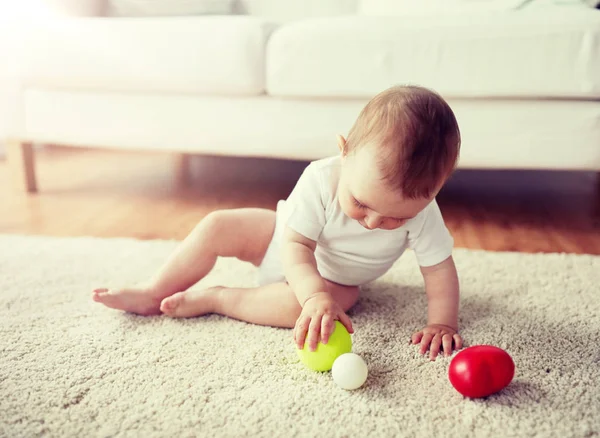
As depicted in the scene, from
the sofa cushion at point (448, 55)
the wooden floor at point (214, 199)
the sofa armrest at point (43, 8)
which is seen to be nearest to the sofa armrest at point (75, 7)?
the sofa armrest at point (43, 8)

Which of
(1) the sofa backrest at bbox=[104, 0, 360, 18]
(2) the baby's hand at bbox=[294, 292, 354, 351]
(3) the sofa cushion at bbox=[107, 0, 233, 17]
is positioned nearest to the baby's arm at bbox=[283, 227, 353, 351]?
(2) the baby's hand at bbox=[294, 292, 354, 351]

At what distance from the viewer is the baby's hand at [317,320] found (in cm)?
67

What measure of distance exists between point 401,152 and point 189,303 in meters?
0.41

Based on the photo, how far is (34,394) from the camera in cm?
66

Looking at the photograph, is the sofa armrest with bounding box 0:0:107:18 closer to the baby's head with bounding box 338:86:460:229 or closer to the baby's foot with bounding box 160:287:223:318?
the baby's foot with bounding box 160:287:223:318

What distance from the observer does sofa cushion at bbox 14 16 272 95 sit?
1.42 m

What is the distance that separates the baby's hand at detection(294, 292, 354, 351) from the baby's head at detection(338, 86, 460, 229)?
0.37ft

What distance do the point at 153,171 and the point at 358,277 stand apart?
1.41m

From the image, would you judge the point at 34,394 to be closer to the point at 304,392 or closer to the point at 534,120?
the point at 304,392

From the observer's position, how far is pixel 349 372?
2.18 feet

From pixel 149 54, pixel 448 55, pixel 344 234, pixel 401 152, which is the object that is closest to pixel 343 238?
pixel 344 234

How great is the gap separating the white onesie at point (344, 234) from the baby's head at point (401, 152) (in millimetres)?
117

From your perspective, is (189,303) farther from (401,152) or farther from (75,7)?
(75,7)

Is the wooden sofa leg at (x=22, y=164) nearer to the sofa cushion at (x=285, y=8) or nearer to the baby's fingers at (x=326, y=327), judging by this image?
the sofa cushion at (x=285, y=8)
